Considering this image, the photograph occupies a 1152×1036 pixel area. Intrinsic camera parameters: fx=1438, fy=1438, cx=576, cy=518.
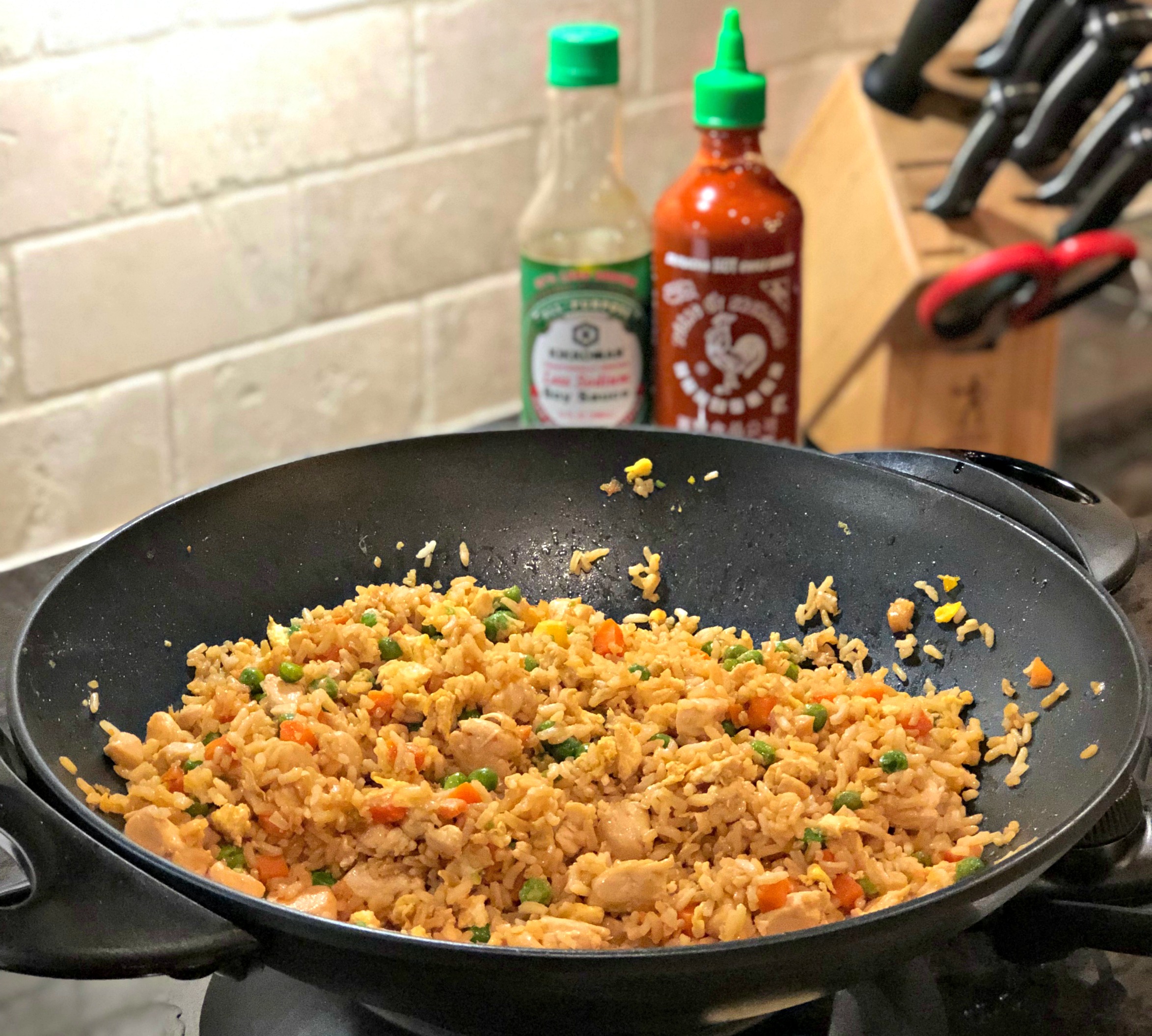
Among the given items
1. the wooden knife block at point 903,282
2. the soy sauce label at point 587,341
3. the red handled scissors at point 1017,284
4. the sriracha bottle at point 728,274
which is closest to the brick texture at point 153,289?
the soy sauce label at point 587,341

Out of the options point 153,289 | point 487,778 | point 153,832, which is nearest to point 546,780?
point 487,778

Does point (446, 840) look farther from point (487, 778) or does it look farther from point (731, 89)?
point (731, 89)

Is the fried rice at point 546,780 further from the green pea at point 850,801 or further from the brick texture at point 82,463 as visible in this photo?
the brick texture at point 82,463

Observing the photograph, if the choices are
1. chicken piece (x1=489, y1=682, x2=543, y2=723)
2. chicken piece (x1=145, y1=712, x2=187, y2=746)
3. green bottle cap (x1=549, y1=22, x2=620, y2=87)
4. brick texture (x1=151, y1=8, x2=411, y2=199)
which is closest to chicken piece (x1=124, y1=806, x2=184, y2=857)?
chicken piece (x1=145, y1=712, x2=187, y2=746)

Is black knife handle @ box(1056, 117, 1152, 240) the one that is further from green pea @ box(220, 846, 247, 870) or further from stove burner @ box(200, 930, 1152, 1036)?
green pea @ box(220, 846, 247, 870)

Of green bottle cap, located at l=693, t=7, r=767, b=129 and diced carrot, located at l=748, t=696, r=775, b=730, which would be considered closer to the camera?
diced carrot, located at l=748, t=696, r=775, b=730

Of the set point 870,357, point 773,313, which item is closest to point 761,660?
point 773,313
